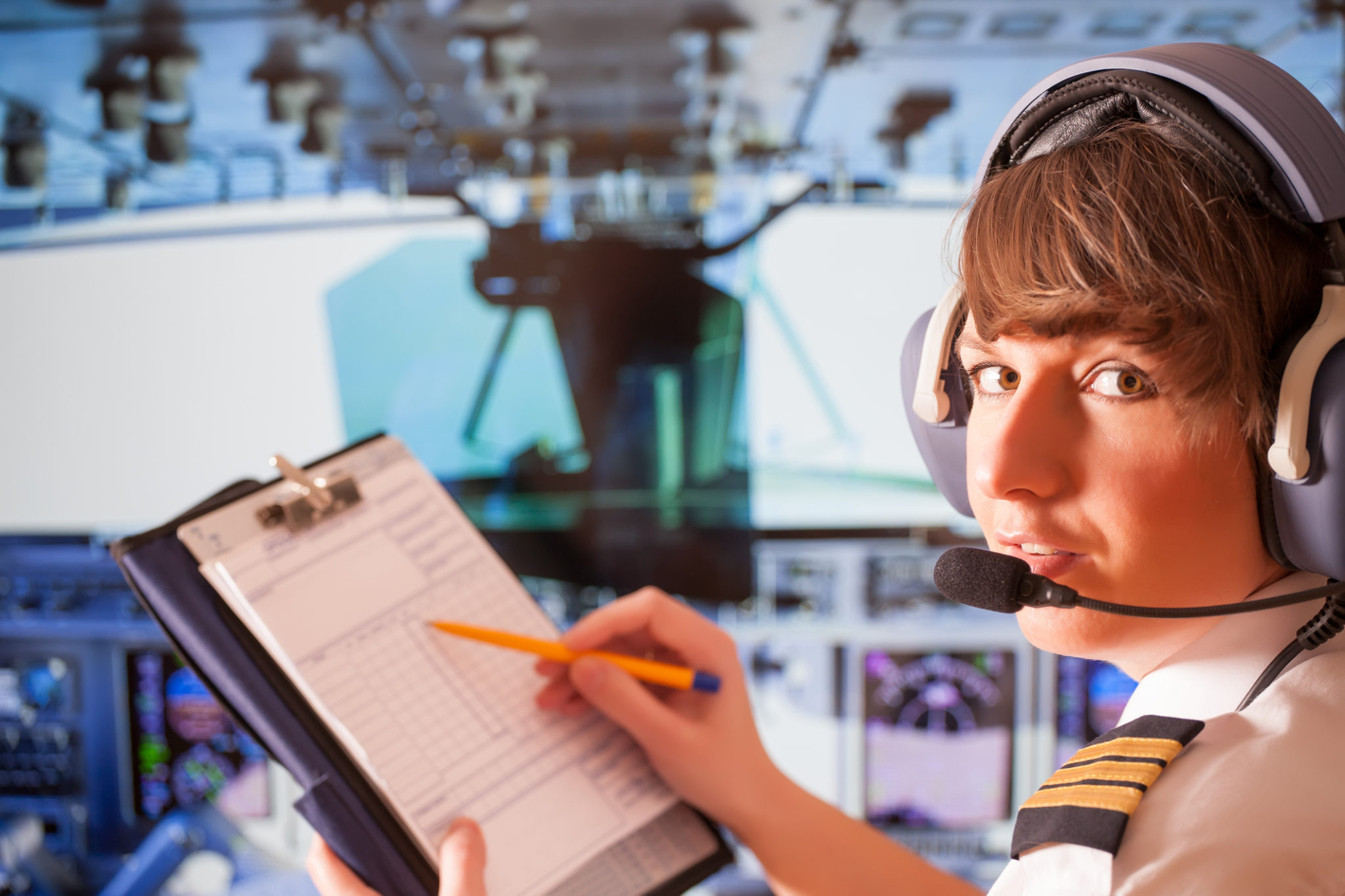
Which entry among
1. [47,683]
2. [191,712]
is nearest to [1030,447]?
[191,712]

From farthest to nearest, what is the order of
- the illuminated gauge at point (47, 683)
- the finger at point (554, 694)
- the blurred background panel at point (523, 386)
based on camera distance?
the illuminated gauge at point (47, 683)
the blurred background panel at point (523, 386)
the finger at point (554, 694)

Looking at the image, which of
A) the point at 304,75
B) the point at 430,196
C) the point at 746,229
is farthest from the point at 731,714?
the point at 304,75

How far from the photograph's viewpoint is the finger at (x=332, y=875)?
24.9 inches

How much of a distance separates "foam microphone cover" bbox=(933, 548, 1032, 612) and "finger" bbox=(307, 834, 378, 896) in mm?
486

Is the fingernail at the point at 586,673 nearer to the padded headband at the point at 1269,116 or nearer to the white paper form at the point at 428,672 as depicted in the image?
the white paper form at the point at 428,672

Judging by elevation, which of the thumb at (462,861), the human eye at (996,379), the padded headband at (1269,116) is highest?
the padded headband at (1269,116)

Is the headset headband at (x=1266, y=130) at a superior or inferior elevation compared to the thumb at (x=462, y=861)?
superior

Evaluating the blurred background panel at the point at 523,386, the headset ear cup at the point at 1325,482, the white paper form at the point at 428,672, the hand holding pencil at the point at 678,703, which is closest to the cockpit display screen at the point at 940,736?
the blurred background panel at the point at 523,386

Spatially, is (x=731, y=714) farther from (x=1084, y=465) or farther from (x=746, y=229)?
(x=746, y=229)

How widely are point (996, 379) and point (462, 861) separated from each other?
510 mm

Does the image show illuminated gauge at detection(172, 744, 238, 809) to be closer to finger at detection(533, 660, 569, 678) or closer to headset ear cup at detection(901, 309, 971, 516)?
finger at detection(533, 660, 569, 678)

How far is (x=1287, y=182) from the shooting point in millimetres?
481

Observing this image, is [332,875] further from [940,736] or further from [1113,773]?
[940,736]

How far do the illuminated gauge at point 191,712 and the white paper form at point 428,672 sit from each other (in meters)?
1.16
